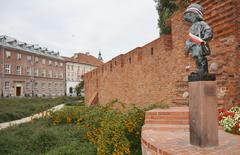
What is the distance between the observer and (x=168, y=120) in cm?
485

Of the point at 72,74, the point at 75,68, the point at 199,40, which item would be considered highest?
the point at 75,68

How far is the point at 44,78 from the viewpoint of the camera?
152ft

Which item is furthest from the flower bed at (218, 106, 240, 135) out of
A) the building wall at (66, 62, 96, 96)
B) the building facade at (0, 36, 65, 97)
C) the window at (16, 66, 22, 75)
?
the building wall at (66, 62, 96, 96)

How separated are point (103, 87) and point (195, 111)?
15449 mm

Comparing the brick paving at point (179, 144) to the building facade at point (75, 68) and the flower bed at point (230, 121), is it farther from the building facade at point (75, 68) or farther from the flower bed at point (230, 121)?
the building facade at point (75, 68)

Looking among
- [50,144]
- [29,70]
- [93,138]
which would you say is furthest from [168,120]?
[29,70]

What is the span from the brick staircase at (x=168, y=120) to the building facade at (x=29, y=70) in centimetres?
3423

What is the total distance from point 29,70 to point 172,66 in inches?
1462

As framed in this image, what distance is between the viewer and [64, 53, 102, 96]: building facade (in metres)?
53.6

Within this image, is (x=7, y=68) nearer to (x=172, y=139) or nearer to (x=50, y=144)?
(x=50, y=144)

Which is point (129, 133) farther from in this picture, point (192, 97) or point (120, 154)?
point (192, 97)

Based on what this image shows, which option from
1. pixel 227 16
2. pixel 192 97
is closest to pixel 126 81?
pixel 227 16

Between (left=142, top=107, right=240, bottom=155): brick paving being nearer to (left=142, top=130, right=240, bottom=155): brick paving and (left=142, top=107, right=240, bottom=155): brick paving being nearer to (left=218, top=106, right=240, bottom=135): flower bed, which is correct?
(left=142, top=130, right=240, bottom=155): brick paving

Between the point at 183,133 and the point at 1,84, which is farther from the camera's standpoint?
the point at 1,84
